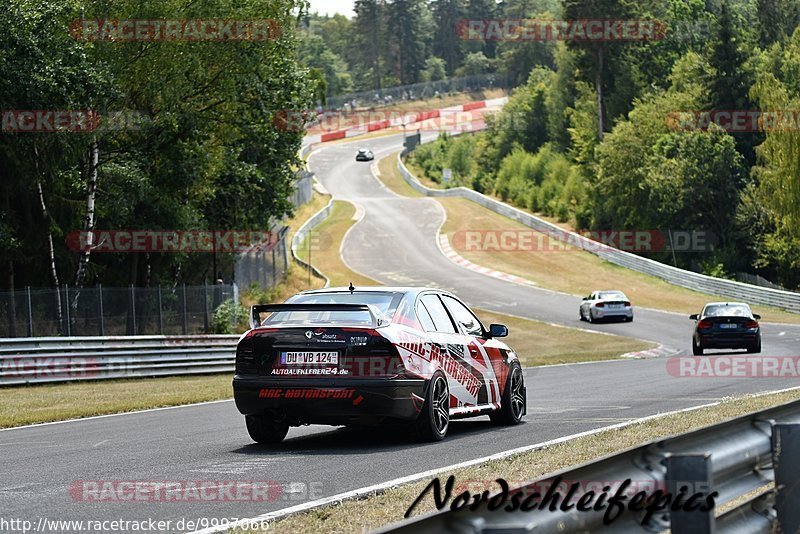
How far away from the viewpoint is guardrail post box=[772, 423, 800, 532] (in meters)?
5.84

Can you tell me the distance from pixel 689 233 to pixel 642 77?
91.2ft

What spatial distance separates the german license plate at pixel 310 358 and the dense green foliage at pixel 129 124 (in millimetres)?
19535

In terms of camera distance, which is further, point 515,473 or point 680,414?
point 680,414

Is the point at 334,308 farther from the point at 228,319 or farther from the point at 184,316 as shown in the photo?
the point at 228,319

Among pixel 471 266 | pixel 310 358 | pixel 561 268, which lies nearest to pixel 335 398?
pixel 310 358

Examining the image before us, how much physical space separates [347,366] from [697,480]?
6.70 m

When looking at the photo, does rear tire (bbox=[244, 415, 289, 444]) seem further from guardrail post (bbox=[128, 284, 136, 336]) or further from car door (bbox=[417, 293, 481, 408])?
guardrail post (bbox=[128, 284, 136, 336])

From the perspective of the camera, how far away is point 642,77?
10100 cm

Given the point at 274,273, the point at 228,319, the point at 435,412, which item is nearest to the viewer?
the point at 435,412

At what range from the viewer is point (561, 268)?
68562 mm

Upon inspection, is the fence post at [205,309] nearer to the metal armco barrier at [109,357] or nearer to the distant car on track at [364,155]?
the metal armco barrier at [109,357]

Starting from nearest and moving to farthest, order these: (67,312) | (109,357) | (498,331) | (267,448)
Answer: (267,448) < (498,331) < (109,357) < (67,312)

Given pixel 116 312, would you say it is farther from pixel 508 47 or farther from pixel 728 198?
pixel 508 47

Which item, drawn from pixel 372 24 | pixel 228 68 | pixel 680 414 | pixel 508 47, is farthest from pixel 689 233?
pixel 372 24
